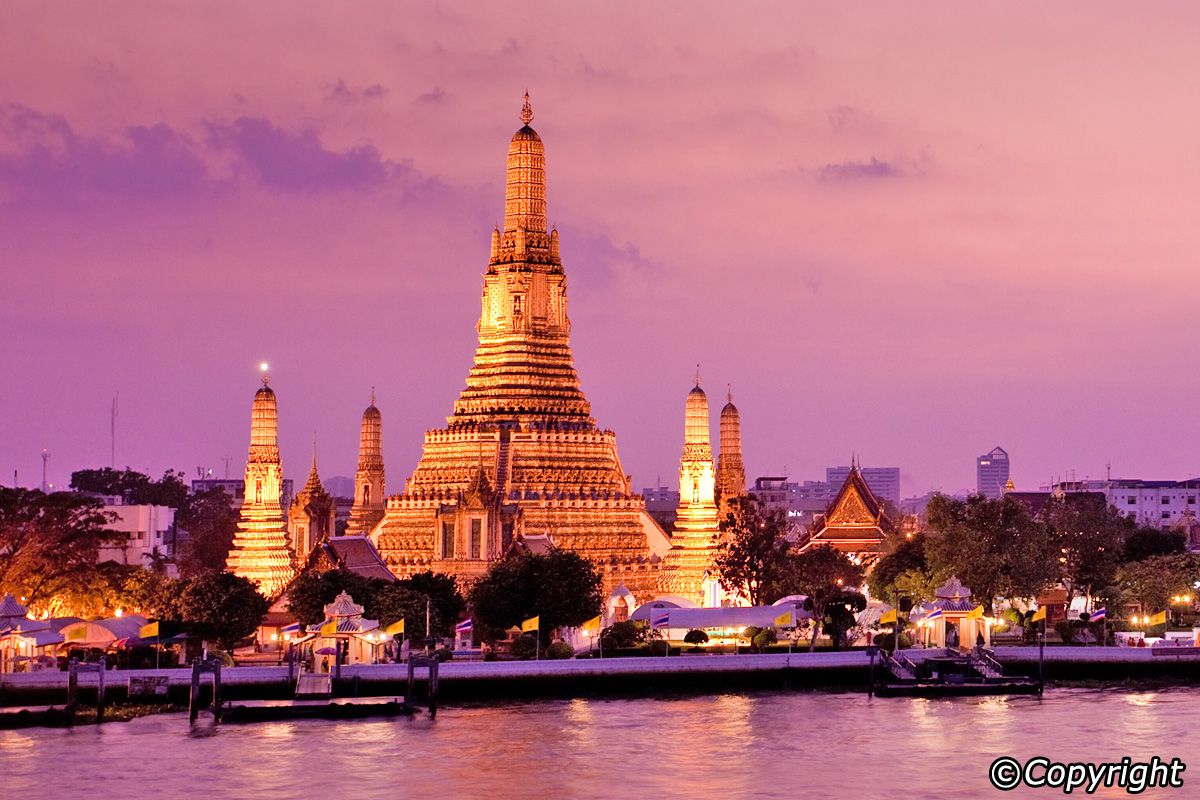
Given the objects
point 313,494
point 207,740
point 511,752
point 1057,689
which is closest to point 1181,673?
point 1057,689

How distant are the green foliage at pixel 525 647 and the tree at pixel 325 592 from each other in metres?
5.53

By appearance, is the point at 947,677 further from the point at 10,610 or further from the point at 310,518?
the point at 310,518

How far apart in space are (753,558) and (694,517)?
23.4ft

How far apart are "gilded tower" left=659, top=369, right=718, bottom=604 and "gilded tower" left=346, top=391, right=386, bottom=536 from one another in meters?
16.9

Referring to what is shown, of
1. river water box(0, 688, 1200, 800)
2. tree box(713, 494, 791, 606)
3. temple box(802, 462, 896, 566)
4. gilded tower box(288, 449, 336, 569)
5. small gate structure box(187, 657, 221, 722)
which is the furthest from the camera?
temple box(802, 462, 896, 566)

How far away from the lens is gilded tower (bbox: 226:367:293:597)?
98250 mm

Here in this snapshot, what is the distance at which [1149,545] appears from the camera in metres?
113

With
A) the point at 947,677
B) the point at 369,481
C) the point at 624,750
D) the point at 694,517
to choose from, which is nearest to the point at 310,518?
the point at 369,481

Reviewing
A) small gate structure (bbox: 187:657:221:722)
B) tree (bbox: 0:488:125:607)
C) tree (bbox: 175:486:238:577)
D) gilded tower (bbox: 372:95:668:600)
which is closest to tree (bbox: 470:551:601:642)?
gilded tower (bbox: 372:95:668:600)

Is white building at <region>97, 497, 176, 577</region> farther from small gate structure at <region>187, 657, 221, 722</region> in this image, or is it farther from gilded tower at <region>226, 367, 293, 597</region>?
small gate structure at <region>187, 657, 221, 722</region>

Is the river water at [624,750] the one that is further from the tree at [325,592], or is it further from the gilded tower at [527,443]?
the gilded tower at [527,443]

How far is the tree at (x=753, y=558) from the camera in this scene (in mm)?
95125

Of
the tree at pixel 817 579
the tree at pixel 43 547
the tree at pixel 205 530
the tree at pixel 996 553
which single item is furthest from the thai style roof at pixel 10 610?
the tree at pixel 205 530

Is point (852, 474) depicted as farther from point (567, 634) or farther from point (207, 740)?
point (207, 740)
